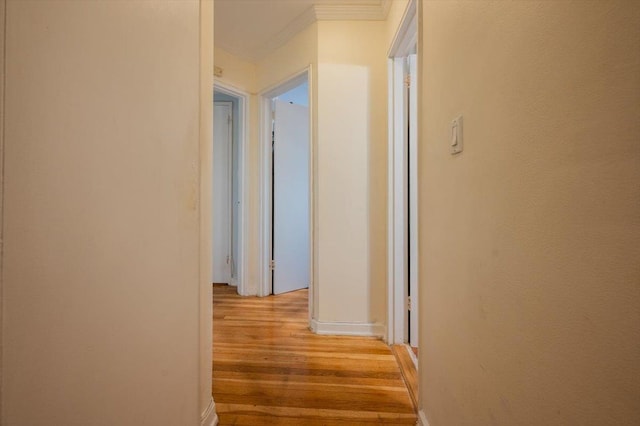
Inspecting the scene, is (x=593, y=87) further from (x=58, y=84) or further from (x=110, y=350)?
(x=110, y=350)

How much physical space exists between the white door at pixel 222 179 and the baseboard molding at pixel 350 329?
1.99 metres

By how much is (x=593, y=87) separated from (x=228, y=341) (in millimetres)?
2425

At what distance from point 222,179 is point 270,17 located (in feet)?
6.55

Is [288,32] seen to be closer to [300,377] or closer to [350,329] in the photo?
[350,329]

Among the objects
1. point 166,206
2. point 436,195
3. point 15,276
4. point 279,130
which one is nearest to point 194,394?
point 166,206

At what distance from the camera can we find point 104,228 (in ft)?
2.43

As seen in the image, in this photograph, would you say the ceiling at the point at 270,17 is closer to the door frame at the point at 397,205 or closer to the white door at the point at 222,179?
the door frame at the point at 397,205

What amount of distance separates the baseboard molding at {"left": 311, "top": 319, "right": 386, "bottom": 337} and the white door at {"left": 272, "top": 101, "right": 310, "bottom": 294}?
1.22 meters

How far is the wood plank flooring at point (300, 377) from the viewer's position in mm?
1479

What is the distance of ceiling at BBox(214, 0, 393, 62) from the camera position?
239 cm

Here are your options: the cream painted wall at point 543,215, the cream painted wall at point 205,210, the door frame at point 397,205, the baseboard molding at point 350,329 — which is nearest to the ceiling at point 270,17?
the door frame at point 397,205

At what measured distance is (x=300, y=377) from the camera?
1.82 metres

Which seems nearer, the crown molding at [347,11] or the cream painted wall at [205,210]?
the cream painted wall at [205,210]

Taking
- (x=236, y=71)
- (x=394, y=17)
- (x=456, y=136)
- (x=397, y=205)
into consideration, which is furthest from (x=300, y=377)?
(x=236, y=71)
